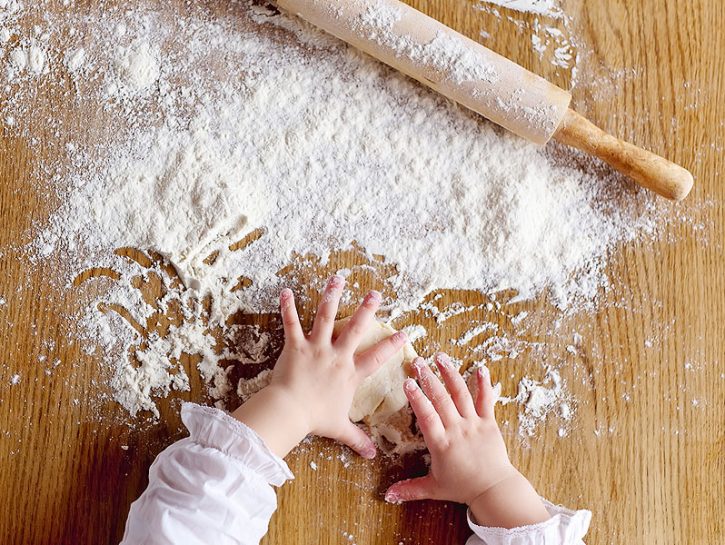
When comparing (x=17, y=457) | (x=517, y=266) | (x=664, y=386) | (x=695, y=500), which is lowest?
(x=695, y=500)

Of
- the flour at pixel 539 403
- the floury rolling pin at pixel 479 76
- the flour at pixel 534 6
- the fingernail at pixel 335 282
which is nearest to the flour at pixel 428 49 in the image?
the floury rolling pin at pixel 479 76

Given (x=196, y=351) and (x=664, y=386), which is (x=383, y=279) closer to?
(x=196, y=351)

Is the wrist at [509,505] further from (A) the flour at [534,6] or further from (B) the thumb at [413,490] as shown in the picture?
(A) the flour at [534,6]

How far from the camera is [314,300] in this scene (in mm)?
891

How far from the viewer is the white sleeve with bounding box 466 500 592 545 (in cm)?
82

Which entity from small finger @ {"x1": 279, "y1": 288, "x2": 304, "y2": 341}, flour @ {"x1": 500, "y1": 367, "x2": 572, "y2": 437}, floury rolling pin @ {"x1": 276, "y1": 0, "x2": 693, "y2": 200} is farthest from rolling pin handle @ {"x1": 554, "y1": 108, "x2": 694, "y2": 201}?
small finger @ {"x1": 279, "y1": 288, "x2": 304, "y2": 341}

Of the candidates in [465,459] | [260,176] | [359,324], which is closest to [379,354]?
[359,324]

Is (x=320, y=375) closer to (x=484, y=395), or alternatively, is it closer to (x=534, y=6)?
(x=484, y=395)

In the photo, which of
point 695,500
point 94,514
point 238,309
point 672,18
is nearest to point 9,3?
point 238,309

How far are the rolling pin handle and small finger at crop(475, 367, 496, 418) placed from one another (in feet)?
0.95

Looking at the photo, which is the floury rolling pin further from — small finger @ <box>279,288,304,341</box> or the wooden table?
small finger @ <box>279,288,304,341</box>

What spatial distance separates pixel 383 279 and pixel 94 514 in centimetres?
44

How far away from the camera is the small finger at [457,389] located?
864mm

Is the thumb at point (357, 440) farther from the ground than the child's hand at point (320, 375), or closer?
closer
